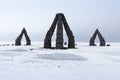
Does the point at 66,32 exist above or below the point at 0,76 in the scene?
above

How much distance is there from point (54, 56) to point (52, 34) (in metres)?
14.3

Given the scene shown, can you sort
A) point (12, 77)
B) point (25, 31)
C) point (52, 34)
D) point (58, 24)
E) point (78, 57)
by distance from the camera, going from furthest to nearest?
point (25, 31) → point (52, 34) → point (58, 24) → point (78, 57) → point (12, 77)

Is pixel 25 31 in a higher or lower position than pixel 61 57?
higher

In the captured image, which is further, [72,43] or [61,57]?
[72,43]

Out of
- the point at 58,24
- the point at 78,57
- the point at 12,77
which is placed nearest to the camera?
the point at 12,77

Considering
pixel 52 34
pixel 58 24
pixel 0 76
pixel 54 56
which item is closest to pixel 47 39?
pixel 52 34

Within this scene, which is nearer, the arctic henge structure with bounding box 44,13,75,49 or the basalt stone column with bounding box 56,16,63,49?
the basalt stone column with bounding box 56,16,63,49

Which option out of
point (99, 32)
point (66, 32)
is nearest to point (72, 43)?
point (66, 32)

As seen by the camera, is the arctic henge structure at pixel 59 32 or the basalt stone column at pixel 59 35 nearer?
the basalt stone column at pixel 59 35

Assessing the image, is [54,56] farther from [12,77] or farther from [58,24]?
[58,24]

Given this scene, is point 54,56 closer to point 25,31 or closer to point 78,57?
point 78,57

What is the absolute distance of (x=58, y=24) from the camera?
1198 inches

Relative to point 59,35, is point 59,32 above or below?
above

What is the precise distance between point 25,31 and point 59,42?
1754cm
